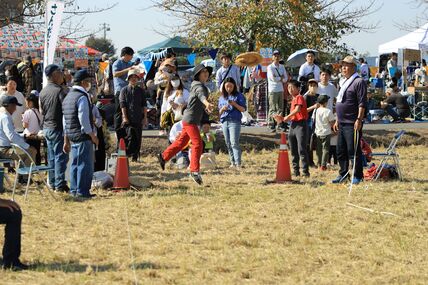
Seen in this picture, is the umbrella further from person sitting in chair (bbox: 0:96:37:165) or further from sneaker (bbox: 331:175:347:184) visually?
person sitting in chair (bbox: 0:96:37:165)

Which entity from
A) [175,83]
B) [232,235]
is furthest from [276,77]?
[232,235]

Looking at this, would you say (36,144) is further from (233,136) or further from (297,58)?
(297,58)

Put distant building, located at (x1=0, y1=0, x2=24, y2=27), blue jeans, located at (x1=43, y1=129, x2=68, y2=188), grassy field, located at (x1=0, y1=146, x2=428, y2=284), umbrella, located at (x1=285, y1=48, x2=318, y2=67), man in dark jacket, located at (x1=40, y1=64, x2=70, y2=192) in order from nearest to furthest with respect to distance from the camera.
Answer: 1. grassy field, located at (x1=0, y1=146, x2=428, y2=284)
2. man in dark jacket, located at (x1=40, y1=64, x2=70, y2=192)
3. blue jeans, located at (x1=43, y1=129, x2=68, y2=188)
4. distant building, located at (x1=0, y1=0, x2=24, y2=27)
5. umbrella, located at (x1=285, y1=48, x2=318, y2=67)

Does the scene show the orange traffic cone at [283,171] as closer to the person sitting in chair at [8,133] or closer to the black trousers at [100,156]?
the black trousers at [100,156]

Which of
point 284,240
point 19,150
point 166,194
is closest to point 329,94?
point 166,194

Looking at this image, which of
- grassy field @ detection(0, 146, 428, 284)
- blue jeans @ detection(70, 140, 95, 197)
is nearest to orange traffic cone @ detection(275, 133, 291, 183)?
grassy field @ detection(0, 146, 428, 284)

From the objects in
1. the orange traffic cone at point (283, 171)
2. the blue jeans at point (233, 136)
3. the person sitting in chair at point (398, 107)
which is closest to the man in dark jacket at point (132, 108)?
the blue jeans at point (233, 136)

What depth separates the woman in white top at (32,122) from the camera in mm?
13638

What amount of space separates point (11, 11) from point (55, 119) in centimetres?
1143

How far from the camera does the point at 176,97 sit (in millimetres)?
15875

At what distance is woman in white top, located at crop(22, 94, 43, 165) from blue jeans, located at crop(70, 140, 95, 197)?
2.09m

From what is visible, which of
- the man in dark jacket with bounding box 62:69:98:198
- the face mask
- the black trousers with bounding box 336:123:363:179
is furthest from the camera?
the face mask

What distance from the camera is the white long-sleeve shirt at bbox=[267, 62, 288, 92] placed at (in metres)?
19.9

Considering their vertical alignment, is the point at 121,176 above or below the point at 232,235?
above
